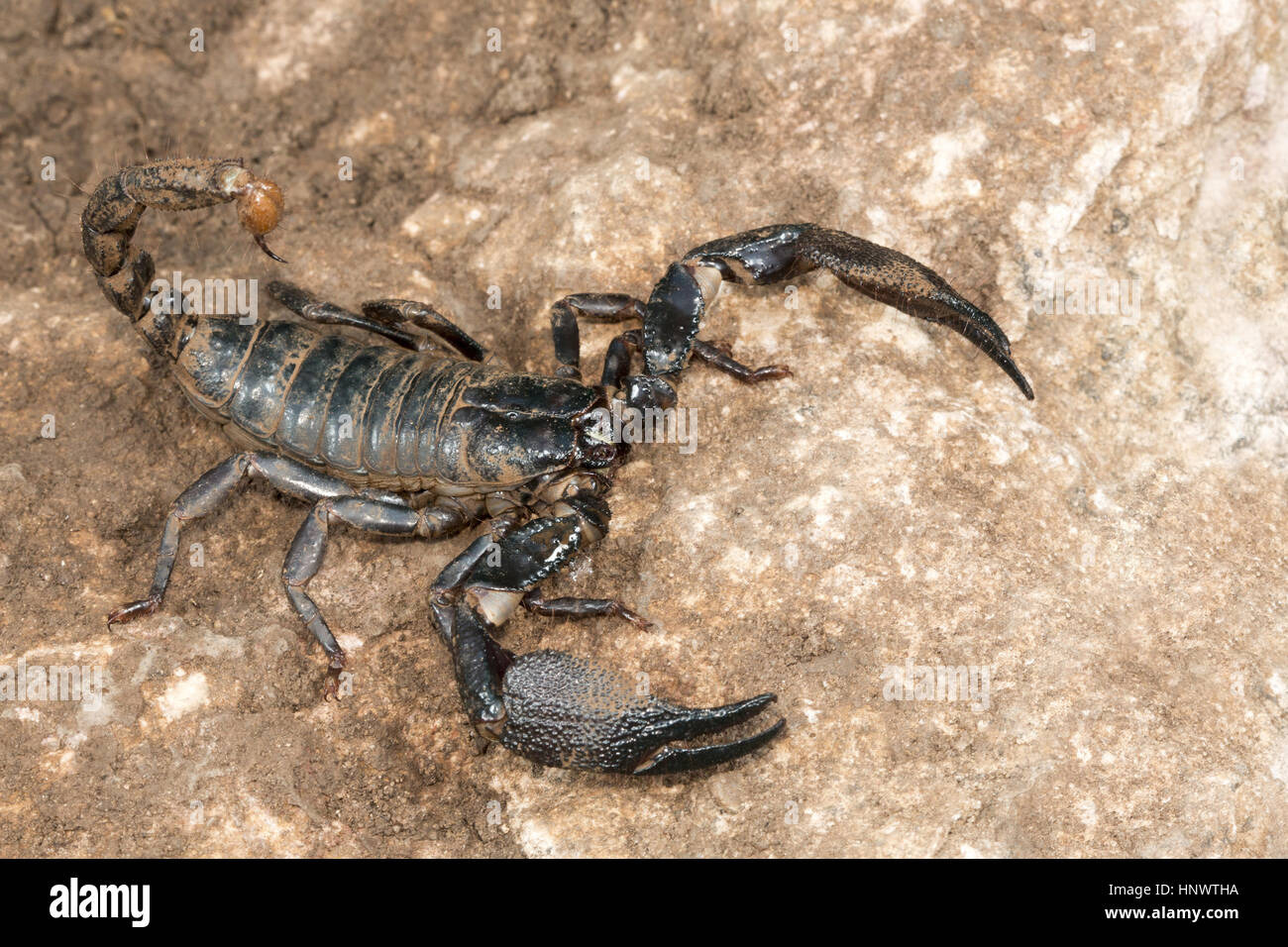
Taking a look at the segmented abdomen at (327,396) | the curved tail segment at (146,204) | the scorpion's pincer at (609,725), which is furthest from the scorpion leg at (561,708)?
the curved tail segment at (146,204)

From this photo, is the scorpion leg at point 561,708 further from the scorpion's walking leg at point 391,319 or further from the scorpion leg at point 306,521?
the scorpion's walking leg at point 391,319

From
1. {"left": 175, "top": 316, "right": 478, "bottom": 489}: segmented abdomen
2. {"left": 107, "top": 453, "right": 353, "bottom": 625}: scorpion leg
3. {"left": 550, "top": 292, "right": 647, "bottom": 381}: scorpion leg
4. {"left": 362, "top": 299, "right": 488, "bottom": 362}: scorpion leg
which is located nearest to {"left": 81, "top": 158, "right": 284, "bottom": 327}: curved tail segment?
{"left": 175, "top": 316, "right": 478, "bottom": 489}: segmented abdomen

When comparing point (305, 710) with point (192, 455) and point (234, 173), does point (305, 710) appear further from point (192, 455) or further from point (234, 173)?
point (234, 173)

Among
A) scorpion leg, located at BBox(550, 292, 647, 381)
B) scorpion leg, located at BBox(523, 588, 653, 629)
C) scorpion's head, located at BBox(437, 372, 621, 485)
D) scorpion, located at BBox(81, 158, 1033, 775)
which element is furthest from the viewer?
scorpion leg, located at BBox(550, 292, 647, 381)

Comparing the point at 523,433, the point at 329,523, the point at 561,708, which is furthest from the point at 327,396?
the point at 561,708

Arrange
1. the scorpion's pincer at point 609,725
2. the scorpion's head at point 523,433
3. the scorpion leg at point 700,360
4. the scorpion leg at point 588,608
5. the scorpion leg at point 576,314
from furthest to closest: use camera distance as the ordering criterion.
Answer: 1. the scorpion leg at point 576,314
2. the scorpion leg at point 700,360
3. the scorpion's head at point 523,433
4. the scorpion leg at point 588,608
5. the scorpion's pincer at point 609,725

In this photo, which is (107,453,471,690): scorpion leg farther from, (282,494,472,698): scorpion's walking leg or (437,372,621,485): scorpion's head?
(437,372,621,485): scorpion's head
